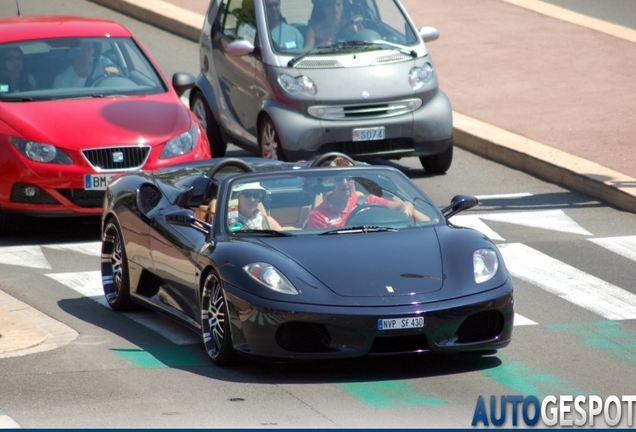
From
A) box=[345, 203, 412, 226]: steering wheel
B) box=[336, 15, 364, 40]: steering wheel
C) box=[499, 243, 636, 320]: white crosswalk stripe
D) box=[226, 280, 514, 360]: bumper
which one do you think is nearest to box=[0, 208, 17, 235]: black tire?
box=[336, 15, 364, 40]: steering wheel

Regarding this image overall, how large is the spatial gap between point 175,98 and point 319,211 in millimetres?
5469

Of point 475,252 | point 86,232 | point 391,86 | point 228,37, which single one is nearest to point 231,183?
point 475,252

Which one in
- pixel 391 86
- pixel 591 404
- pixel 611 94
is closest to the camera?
pixel 591 404

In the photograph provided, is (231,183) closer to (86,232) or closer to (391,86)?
(86,232)

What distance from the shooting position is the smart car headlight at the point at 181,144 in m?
14.0

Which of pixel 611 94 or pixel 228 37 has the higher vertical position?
pixel 228 37

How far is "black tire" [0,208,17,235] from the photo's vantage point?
45.8 feet

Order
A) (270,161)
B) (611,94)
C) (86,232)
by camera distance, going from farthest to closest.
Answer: (611,94), (86,232), (270,161)

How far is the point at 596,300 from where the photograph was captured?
36.8 feet

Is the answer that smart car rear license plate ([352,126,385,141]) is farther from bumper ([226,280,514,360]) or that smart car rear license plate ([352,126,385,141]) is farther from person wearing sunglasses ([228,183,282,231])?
bumper ([226,280,514,360])

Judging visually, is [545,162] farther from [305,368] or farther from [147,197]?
[305,368]

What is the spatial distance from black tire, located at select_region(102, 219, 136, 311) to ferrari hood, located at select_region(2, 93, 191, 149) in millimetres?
2399

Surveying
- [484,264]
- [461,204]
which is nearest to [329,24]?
[461,204]

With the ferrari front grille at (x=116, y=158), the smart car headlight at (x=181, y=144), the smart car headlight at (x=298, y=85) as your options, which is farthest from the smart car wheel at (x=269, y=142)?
the ferrari front grille at (x=116, y=158)
